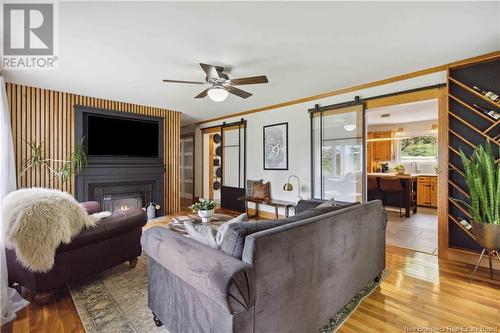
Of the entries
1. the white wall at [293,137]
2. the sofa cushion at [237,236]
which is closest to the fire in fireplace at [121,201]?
the white wall at [293,137]

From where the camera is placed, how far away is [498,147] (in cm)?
273

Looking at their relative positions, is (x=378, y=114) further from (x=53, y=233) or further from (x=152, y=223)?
(x=53, y=233)

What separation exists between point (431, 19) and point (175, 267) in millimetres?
2830

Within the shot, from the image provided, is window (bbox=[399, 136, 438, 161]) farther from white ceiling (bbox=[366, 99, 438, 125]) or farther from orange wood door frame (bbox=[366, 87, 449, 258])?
orange wood door frame (bbox=[366, 87, 449, 258])

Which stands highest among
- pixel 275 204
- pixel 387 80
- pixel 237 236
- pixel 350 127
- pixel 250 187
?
pixel 387 80

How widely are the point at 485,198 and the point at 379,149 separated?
5.76 m

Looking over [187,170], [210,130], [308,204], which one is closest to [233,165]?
[210,130]

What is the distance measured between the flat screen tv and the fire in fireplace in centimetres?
82

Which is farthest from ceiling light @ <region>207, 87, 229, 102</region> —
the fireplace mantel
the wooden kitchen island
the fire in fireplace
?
the wooden kitchen island

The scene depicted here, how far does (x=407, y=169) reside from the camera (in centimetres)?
748

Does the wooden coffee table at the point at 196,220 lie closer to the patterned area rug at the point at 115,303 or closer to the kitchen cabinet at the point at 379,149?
the patterned area rug at the point at 115,303

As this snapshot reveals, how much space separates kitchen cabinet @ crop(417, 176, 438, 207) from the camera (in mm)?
6465

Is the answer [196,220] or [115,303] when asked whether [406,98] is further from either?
[115,303]

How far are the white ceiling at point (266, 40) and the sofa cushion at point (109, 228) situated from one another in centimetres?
178
